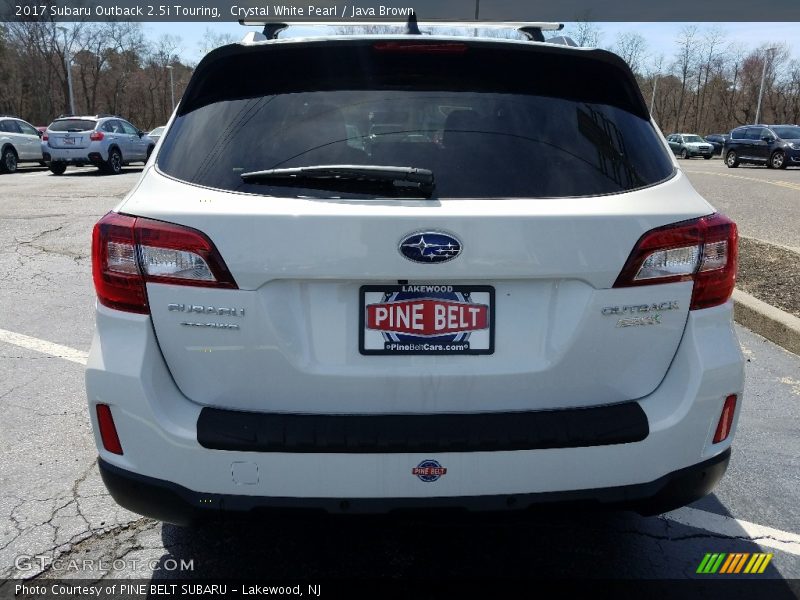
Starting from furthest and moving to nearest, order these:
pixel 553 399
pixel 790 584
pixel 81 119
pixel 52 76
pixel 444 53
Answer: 1. pixel 52 76
2. pixel 81 119
3. pixel 790 584
4. pixel 444 53
5. pixel 553 399

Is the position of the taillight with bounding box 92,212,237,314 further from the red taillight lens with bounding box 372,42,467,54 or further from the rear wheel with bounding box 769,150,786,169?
the rear wheel with bounding box 769,150,786,169

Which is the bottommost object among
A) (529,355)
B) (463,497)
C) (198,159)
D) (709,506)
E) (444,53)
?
(709,506)

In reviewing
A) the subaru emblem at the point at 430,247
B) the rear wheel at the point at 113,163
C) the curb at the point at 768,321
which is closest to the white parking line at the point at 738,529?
the subaru emblem at the point at 430,247

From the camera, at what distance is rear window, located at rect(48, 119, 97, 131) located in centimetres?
2225

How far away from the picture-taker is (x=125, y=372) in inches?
80.3

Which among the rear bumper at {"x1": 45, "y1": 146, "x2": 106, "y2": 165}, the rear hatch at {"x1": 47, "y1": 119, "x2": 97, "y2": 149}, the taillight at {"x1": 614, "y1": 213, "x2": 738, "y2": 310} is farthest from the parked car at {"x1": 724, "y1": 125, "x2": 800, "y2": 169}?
the taillight at {"x1": 614, "y1": 213, "x2": 738, "y2": 310}

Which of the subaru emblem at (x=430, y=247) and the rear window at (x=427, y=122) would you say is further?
the rear window at (x=427, y=122)

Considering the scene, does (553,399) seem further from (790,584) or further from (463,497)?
(790,584)

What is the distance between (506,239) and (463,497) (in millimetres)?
760

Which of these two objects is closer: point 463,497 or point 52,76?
point 463,497

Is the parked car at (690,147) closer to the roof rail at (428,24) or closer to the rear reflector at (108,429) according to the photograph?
the roof rail at (428,24)

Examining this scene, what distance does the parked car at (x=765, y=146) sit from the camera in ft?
99.1

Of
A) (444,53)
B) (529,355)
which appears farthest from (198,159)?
(529,355)

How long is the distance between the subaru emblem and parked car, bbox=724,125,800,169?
33.2m
